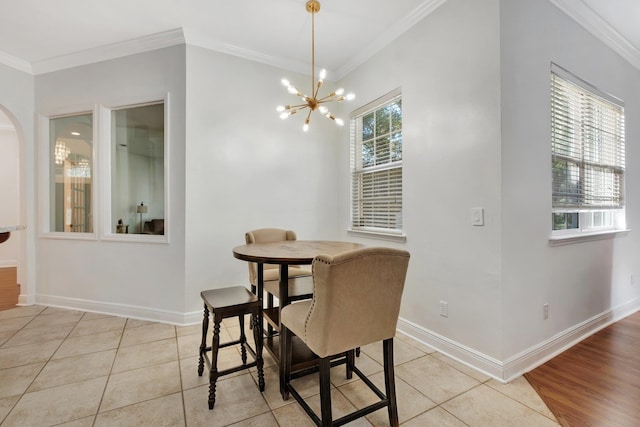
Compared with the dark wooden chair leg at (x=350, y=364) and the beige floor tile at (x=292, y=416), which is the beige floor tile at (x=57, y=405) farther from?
the dark wooden chair leg at (x=350, y=364)

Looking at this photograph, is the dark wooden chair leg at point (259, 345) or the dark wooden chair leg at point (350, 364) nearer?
the dark wooden chair leg at point (259, 345)

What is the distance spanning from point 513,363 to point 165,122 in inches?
145

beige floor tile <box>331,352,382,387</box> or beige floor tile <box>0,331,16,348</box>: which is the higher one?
beige floor tile <box>0,331,16,348</box>

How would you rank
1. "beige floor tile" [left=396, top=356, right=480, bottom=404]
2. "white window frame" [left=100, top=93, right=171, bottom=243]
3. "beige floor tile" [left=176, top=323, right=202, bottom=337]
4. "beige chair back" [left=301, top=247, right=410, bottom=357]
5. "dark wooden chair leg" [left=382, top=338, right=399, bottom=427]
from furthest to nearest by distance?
"white window frame" [left=100, top=93, right=171, bottom=243] < "beige floor tile" [left=176, top=323, right=202, bottom=337] < "beige floor tile" [left=396, top=356, right=480, bottom=404] < "dark wooden chair leg" [left=382, top=338, right=399, bottom=427] < "beige chair back" [left=301, top=247, right=410, bottom=357]

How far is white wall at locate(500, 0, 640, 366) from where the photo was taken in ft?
6.58

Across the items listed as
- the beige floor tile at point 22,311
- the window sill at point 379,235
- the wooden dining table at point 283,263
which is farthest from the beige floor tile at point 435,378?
the beige floor tile at point 22,311

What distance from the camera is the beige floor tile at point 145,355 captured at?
2188 millimetres

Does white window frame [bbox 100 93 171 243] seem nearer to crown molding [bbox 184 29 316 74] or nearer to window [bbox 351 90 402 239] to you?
crown molding [bbox 184 29 316 74]

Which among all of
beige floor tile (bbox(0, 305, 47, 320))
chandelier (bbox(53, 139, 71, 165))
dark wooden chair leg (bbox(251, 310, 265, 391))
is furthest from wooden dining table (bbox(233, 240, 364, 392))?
chandelier (bbox(53, 139, 71, 165))

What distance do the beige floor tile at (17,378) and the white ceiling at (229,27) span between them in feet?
9.61

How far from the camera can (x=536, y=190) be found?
217 centimetres

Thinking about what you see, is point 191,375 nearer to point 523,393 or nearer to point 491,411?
point 491,411

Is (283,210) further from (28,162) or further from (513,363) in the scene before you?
(28,162)

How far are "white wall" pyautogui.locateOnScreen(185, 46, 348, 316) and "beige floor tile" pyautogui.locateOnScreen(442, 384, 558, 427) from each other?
228 centimetres
